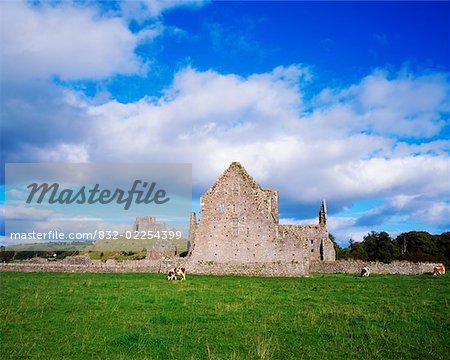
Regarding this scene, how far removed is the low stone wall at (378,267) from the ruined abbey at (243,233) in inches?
364

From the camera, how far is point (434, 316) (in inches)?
542

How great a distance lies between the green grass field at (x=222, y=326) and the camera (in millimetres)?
9625

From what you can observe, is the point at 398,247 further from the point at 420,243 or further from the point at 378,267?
the point at 378,267

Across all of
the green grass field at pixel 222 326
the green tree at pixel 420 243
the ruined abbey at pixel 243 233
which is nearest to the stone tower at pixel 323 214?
the ruined abbey at pixel 243 233

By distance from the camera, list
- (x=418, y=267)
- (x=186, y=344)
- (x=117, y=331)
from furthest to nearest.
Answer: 1. (x=418, y=267)
2. (x=117, y=331)
3. (x=186, y=344)

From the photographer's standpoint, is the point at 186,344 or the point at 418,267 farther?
the point at 418,267

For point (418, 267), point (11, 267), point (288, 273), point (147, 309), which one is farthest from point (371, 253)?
point (147, 309)

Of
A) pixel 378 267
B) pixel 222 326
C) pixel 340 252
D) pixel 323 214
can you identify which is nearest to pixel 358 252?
pixel 340 252

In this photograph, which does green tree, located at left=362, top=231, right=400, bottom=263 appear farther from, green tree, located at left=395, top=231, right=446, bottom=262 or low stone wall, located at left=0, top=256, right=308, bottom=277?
low stone wall, located at left=0, top=256, right=308, bottom=277

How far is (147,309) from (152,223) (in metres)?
48.9

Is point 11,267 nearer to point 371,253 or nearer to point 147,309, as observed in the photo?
point 147,309

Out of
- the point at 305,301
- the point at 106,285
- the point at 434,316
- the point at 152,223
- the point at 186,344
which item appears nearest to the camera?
the point at 186,344

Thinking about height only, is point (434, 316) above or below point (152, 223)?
below

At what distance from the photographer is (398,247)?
81.0 meters
